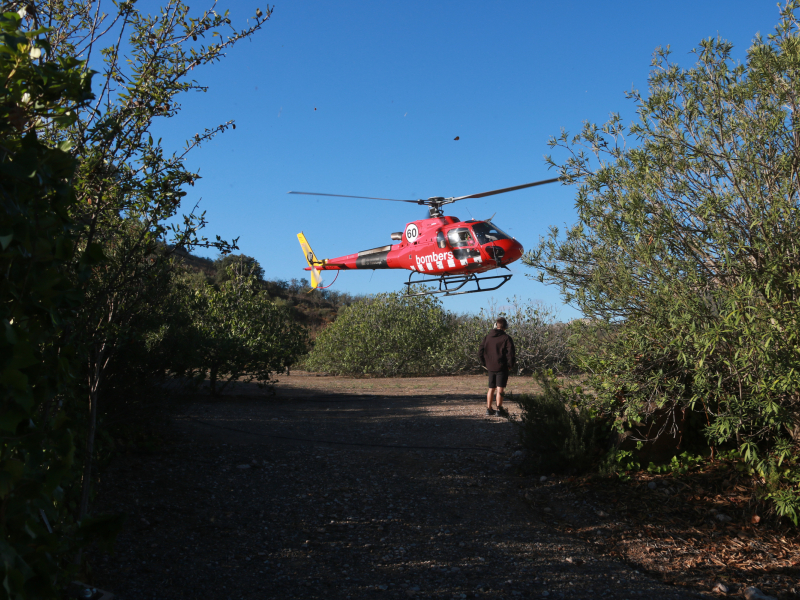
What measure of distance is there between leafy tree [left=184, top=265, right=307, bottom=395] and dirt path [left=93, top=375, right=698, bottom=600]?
318 centimetres

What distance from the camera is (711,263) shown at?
14.9 feet

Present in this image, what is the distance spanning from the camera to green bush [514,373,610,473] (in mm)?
5477

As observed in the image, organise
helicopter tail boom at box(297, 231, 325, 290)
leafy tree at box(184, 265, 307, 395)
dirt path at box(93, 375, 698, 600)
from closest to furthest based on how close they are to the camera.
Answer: dirt path at box(93, 375, 698, 600) < leafy tree at box(184, 265, 307, 395) < helicopter tail boom at box(297, 231, 325, 290)

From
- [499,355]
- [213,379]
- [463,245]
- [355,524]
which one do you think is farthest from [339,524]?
[463,245]

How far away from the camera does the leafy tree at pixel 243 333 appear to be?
1062 centimetres

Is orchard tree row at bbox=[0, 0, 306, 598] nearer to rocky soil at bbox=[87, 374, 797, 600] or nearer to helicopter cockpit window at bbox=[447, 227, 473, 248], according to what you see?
rocky soil at bbox=[87, 374, 797, 600]

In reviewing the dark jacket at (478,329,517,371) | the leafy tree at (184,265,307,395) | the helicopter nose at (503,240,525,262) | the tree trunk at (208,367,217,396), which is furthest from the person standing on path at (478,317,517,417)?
the tree trunk at (208,367,217,396)

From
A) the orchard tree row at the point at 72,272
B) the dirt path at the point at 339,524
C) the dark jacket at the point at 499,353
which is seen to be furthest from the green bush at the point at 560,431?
the orchard tree row at the point at 72,272

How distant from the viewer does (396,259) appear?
583 inches

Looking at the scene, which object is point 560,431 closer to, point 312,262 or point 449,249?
point 449,249

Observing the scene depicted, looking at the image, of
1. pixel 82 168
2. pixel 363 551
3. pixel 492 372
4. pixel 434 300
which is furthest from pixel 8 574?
pixel 434 300

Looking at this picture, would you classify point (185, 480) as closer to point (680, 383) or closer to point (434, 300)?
point (680, 383)

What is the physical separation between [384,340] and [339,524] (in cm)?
1670

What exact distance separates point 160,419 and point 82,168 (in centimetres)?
299
